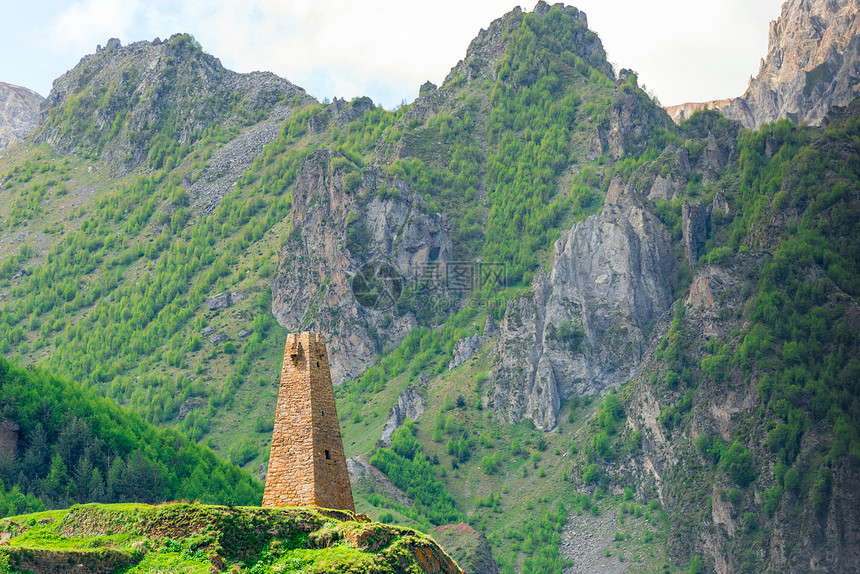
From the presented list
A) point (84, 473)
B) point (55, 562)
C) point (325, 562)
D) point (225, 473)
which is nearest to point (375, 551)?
point (325, 562)

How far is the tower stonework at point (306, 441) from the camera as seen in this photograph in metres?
43.2

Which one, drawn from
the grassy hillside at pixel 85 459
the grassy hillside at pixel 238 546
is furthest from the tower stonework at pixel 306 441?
the grassy hillside at pixel 85 459

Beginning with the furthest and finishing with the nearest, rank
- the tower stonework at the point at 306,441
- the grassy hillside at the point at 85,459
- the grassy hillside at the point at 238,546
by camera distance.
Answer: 1. the grassy hillside at the point at 85,459
2. the tower stonework at the point at 306,441
3. the grassy hillside at the point at 238,546

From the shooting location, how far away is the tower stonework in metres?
43.2

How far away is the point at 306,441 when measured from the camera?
4412 cm

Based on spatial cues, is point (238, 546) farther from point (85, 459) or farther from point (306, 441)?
point (85, 459)

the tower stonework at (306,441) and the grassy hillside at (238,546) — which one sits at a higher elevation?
the tower stonework at (306,441)

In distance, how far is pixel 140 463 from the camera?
141 metres

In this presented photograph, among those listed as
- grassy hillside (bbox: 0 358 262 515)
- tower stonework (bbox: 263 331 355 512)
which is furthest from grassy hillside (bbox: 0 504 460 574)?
grassy hillside (bbox: 0 358 262 515)

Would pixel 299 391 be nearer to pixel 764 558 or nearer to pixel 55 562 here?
pixel 55 562

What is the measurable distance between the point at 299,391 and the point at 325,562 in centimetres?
1107

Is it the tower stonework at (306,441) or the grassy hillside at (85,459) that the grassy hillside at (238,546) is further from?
the grassy hillside at (85,459)

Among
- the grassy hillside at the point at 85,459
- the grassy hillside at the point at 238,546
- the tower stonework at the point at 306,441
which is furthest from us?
the grassy hillside at the point at 85,459

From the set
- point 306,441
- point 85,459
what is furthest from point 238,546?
point 85,459
